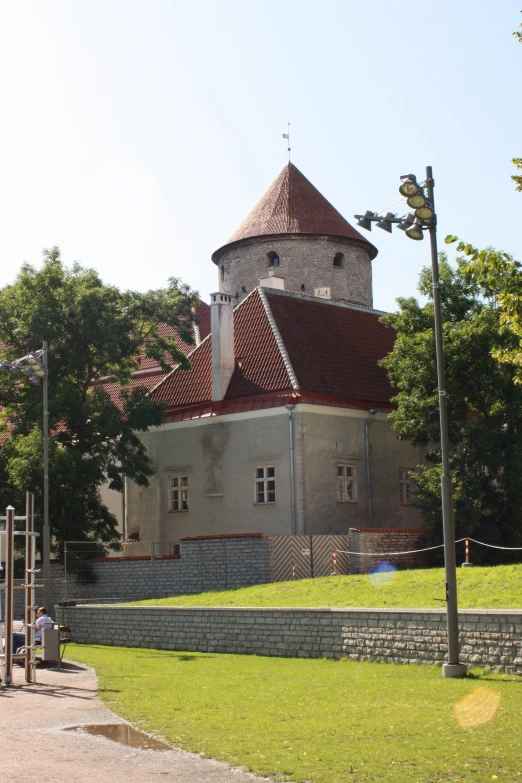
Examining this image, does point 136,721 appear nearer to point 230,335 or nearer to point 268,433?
point 268,433

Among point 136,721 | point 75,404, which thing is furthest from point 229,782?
point 75,404

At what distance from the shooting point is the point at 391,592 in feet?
77.4

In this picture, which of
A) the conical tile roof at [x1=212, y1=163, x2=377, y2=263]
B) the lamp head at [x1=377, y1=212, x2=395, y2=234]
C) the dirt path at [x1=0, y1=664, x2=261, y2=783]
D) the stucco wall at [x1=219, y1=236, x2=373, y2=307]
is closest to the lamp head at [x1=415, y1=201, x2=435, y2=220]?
the lamp head at [x1=377, y1=212, x2=395, y2=234]

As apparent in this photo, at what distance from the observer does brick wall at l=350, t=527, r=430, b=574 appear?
2991 cm

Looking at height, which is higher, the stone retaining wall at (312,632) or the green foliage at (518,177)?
the green foliage at (518,177)

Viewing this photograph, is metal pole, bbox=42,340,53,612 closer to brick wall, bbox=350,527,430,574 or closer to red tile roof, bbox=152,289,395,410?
red tile roof, bbox=152,289,395,410

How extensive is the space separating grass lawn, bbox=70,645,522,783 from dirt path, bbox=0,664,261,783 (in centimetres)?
37

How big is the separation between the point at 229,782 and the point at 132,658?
13.3m

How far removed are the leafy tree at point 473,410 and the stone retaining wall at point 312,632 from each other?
10169mm

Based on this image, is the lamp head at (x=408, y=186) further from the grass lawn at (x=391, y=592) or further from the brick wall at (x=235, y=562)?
the brick wall at (x=235, y=562)

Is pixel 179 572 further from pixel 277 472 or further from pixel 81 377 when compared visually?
pixel 81 377

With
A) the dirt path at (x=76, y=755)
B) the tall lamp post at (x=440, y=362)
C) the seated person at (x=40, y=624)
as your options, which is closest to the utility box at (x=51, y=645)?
the seated person at (x=40, y=624)

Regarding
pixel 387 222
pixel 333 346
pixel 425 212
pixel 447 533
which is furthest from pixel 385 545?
pixel 425 212

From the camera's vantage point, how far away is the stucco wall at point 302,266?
48.3 meters
